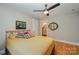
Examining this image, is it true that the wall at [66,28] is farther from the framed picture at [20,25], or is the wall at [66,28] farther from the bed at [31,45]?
the framed picture at [20,25]

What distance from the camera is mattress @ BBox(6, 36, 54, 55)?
1.21 meters

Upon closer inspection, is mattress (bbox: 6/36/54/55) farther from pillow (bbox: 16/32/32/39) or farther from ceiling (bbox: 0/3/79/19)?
ceiling (bbox: 0/3/79/19)

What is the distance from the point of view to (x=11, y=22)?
1.27 meters

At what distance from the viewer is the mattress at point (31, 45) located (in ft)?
3.99

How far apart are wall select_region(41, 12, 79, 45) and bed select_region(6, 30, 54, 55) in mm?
122

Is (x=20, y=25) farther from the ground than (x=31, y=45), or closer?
farther from the ground

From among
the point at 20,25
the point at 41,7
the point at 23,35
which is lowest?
the point at 23,35

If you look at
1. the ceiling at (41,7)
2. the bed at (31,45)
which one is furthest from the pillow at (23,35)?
the ceiling at (41,7)

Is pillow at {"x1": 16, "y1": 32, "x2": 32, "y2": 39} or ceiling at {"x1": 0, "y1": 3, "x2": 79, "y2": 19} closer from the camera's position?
ceiling at {"x1": 0, "y1": 3, "x2": 79, "y2": 19}

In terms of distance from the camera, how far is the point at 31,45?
127 centimetres

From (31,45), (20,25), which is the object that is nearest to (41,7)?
(20,25)

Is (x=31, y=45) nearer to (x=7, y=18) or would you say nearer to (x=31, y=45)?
(x=31, y=45)

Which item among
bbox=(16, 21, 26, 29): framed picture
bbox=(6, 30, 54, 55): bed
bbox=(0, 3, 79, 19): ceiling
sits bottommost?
bbox=(6, 30, 54, 55): bed

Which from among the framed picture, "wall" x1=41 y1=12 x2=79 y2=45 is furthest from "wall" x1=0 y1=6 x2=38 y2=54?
"wall" x1=41 y1=12 x2=79 y2=45
